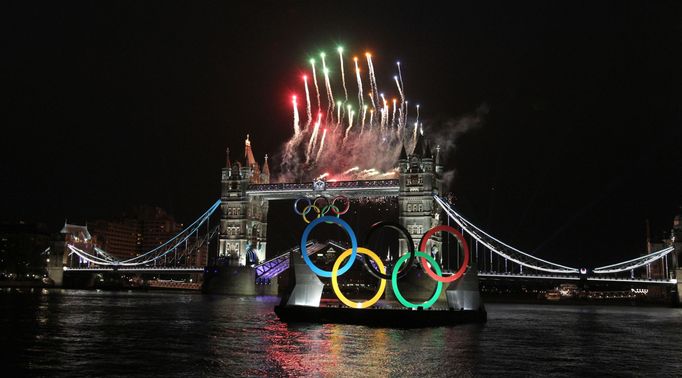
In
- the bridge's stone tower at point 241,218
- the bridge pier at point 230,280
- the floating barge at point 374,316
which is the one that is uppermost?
the bridge's stone tower at point 241,218

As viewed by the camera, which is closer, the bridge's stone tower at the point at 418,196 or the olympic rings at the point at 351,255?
the olympic rings at the point at 351,255

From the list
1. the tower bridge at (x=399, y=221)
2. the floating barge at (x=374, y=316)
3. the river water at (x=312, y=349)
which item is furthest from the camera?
the tower bridge at (x=399, y=221)

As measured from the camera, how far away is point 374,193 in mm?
84188

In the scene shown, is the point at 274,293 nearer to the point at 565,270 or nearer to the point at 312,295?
the point at 565,270

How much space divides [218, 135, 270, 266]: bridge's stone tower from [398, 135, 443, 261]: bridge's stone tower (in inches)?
774

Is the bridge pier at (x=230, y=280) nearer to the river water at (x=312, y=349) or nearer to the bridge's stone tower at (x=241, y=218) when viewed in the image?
the bridge's stone tower at (x=241, y=218)

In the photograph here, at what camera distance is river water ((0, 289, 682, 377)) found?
20.5m

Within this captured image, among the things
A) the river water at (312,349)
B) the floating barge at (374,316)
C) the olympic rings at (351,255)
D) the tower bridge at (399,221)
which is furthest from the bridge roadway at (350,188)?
the floating barge at (374,316)

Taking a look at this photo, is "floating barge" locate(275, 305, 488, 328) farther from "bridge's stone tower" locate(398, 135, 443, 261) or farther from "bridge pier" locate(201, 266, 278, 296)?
"bridge pier" locate(201, 266, 278, 296)

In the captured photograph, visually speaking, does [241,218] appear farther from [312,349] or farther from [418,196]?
[312,349]

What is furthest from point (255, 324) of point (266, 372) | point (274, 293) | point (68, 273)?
point (68, 273)

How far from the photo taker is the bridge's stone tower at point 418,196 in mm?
81625

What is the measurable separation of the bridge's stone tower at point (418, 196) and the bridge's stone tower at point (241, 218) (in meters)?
19.7

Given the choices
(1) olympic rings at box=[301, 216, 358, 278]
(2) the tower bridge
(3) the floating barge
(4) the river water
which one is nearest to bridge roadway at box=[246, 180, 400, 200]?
A: (2) the tower bridge
